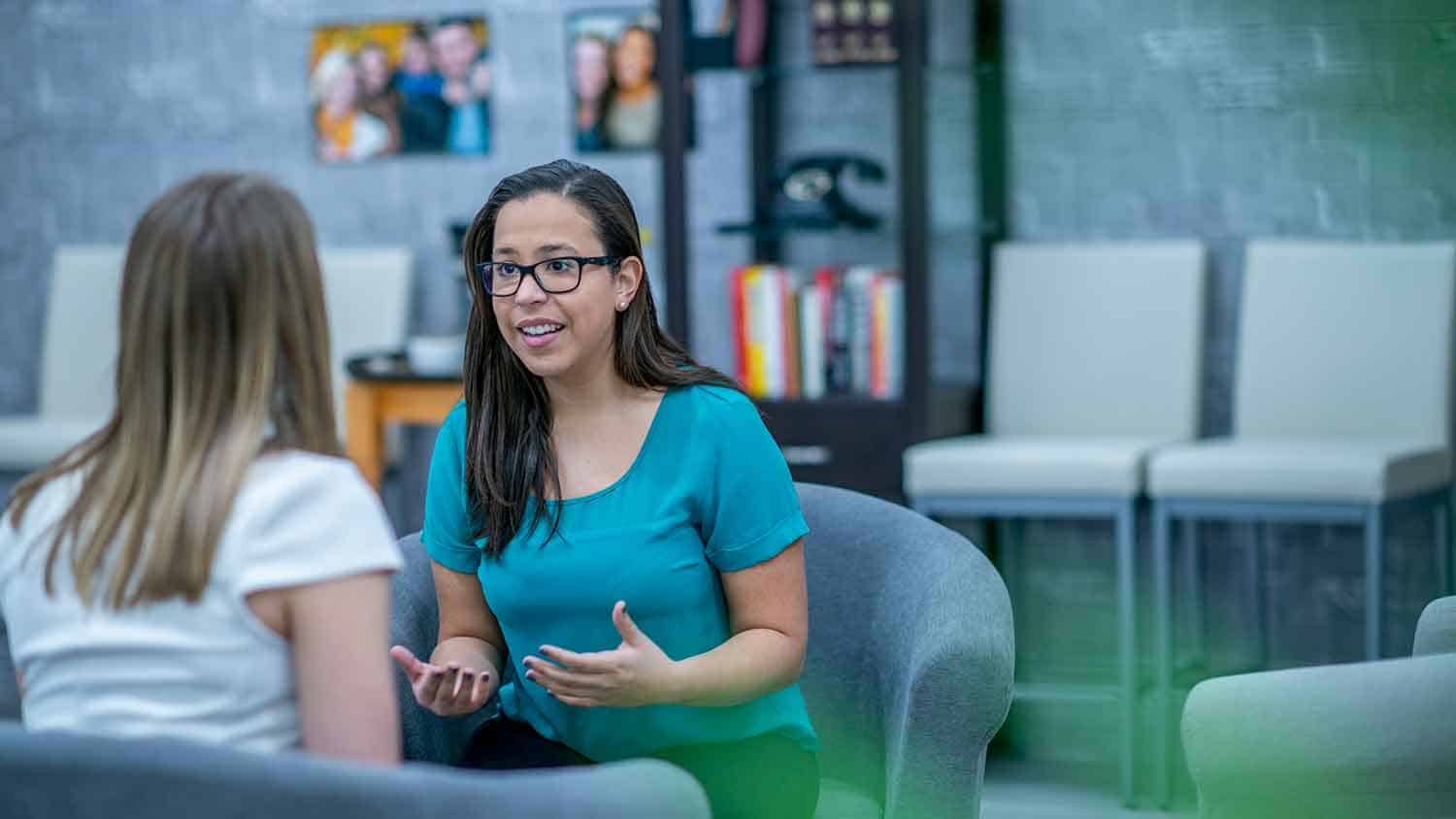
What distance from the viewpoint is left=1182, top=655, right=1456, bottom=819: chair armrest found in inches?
66.0

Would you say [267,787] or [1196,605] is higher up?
[267,787]

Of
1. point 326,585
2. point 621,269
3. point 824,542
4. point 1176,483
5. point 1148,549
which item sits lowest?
point 1148,549

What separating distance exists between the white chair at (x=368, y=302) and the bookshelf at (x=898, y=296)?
0.97 m

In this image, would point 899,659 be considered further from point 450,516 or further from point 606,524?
point 450,516

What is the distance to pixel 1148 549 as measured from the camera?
4258mm

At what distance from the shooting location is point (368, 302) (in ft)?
15.9

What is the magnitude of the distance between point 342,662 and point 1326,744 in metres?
0.91

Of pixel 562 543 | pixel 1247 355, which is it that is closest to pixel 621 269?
pixel 562 543

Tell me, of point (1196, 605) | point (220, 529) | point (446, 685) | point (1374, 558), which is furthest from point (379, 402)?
point (220, 529)

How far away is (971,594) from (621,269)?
483 mm

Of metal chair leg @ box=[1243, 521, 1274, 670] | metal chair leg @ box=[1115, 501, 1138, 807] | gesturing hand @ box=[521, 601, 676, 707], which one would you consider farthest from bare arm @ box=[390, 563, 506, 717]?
metal chair leg @ box=[1243, 521, 1274, 670]

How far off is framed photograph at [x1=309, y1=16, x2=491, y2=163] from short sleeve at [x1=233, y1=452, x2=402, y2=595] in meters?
3.77

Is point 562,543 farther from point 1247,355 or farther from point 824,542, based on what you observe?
point 1247,355

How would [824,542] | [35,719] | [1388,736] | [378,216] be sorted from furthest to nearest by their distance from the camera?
[378,216], [824,542], [1388,736], [35,719]
